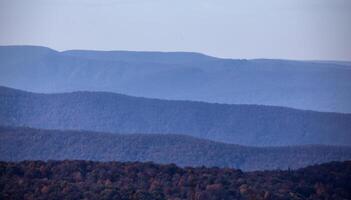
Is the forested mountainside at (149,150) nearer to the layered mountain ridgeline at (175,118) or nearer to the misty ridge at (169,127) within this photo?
the misty ridge at (169,127)

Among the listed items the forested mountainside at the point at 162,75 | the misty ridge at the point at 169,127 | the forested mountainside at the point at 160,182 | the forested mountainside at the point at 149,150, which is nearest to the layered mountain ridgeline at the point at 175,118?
the misty ridge at the point at 169,127

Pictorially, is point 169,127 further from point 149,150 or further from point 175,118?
point 149,150

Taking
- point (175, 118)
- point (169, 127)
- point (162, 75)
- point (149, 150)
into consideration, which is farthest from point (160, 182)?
point (162, 75)

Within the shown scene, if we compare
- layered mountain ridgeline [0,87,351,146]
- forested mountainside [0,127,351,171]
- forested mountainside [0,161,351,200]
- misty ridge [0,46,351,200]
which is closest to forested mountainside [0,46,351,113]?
misty ridge [0,46,351,200]

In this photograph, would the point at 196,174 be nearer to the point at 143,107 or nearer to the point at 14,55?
the point at 143,107

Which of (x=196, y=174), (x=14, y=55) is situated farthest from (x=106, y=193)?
(x=14, y=55)

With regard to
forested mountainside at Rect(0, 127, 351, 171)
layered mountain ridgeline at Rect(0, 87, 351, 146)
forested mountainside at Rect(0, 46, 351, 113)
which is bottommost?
forested mountainside at Rect(0, 127, 351, 171)

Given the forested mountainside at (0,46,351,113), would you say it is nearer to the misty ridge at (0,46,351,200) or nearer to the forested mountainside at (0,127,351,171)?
the misty ridge at (0,46,351,200)
